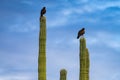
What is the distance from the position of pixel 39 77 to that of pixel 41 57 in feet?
4.92

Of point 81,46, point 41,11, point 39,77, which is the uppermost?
point 41,11

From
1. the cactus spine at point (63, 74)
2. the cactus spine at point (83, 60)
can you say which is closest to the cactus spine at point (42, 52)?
the cactus spine at point (63, 74)

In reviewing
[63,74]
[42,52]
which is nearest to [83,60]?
[63,74]

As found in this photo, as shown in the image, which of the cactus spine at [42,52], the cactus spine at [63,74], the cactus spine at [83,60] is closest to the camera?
the cactus spine at [42,52]

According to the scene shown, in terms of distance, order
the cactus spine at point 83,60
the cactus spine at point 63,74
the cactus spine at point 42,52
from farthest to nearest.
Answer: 1. the cactus spine at point 63,74
2. the cactus spine at point 83,60
3. the cactus spine at point 42,52

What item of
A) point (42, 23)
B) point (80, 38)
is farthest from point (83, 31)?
point (42, 23)

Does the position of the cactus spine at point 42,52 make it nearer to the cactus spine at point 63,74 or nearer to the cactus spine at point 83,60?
the cactus spine at point 63,74

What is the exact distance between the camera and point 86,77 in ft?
108

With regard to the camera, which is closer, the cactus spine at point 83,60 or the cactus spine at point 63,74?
the cactus spine at point 83,60

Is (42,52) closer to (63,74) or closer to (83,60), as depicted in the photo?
(63,74)

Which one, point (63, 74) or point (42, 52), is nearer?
point (42, 52)

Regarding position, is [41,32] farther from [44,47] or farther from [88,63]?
[88,63]

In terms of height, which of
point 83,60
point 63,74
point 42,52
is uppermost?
point 42,52

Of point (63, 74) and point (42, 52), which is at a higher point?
point (42, 52)
